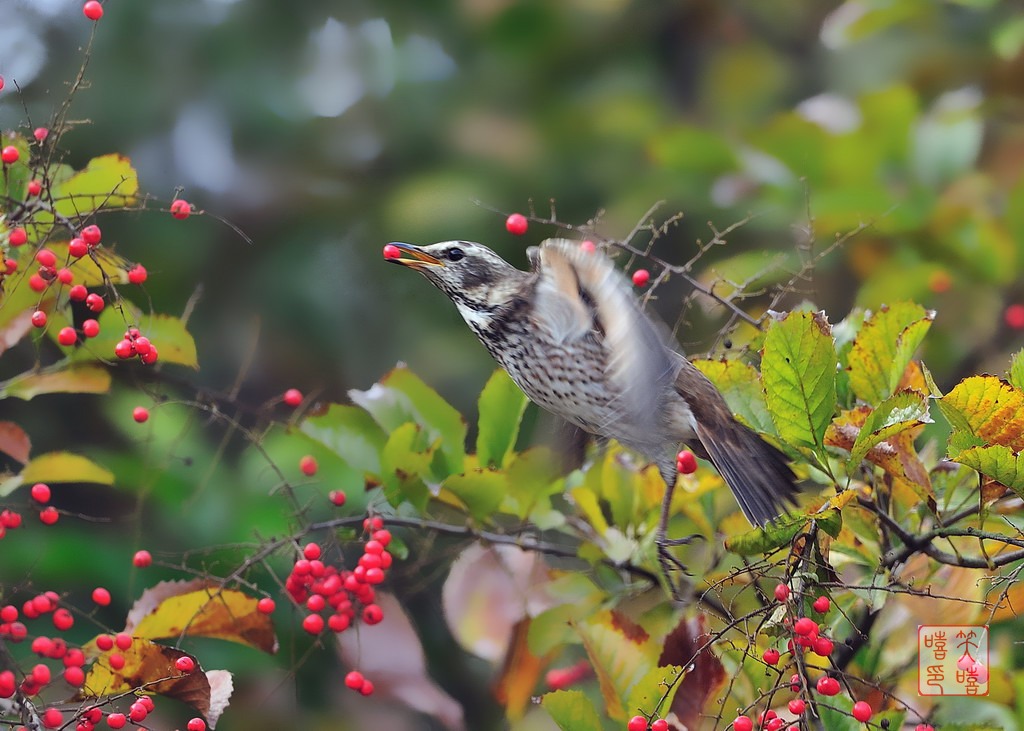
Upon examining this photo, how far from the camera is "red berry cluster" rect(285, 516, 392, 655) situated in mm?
867

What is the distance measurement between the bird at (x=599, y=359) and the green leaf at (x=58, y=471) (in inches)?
12.2

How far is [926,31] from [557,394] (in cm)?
143

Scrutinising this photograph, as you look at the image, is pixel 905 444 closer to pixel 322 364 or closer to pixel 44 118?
pixel 44 118

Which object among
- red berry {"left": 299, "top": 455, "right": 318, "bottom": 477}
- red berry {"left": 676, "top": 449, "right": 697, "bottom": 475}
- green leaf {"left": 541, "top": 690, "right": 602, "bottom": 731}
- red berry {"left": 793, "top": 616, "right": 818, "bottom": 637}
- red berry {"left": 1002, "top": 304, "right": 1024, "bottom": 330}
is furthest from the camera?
red berry {"left": 1002, "top": 304, "right": 1024, "bottom": 330}

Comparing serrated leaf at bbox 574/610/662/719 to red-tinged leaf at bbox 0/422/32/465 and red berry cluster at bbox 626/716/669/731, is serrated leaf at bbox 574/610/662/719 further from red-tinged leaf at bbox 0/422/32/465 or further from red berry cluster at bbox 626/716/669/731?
red-tinged leaf at bbox 0/422/32/465

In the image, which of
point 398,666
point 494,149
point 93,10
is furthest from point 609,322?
point 494,149

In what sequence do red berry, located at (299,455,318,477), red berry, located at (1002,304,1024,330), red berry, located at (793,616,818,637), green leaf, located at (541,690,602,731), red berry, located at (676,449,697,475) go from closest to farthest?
red berry, located at (793,616,818,637) < green leaf, located at (541,690,602,731) < red berry, located at (676,449,697,475) < red berry, located at (299,455,318,477) < red berry, located at (1002,304,1024,330)

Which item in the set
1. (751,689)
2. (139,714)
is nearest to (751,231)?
(751,689)

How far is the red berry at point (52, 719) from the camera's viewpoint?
0.68 meters

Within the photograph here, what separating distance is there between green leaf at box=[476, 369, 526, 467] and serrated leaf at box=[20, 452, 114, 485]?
0.29 metres

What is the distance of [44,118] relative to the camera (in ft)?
3.36

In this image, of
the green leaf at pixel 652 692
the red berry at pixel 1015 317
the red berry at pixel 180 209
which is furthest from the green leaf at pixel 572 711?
the red berry at pixel 1015 317

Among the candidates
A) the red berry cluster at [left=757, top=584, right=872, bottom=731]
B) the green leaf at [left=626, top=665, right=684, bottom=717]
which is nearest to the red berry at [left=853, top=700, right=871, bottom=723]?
the red berry cluster at [left=757, top=584, right=872, bottom=731]

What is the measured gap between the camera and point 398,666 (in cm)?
110
